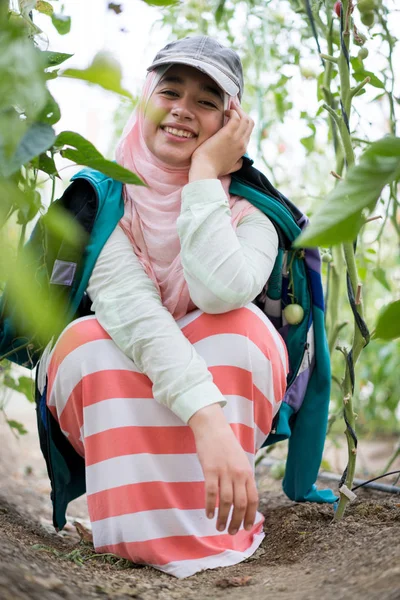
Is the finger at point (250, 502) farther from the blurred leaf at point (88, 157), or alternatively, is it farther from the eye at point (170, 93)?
the eye at point (170, 93)

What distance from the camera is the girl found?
100 centimetres

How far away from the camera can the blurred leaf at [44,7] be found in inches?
38.4

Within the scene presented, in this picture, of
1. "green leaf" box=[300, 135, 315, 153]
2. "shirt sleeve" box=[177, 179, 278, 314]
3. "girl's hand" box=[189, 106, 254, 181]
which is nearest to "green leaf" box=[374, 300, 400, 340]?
"shirt sleeve" box=[177, 179, 278, 314]

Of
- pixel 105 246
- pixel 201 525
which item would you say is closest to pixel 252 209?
pixel 105 246

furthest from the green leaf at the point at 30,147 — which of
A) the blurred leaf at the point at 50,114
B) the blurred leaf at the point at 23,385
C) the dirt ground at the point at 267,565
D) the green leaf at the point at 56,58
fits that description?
the blurred leaf at the point at 23,385

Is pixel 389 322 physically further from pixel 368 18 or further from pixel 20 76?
pixel 368 18

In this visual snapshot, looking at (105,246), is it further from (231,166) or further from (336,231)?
(336,231)

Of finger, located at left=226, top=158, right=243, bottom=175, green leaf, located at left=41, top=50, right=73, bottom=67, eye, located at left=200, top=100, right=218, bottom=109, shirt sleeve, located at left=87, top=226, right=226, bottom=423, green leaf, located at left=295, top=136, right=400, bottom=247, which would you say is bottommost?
shirt sleeve, located at left=87, top=226, right=226, bottom=423

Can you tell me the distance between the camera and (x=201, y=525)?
1041 mm

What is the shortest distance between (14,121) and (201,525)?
2.34 ft

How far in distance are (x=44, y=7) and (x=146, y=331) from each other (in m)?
0.48

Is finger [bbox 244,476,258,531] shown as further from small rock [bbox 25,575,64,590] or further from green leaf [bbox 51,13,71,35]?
green leaf [bbox 51,13,71,35]

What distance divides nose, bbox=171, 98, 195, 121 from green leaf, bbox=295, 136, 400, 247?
2.09ft

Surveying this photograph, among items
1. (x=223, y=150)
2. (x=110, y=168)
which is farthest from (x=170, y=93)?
(x=110, y=168)
